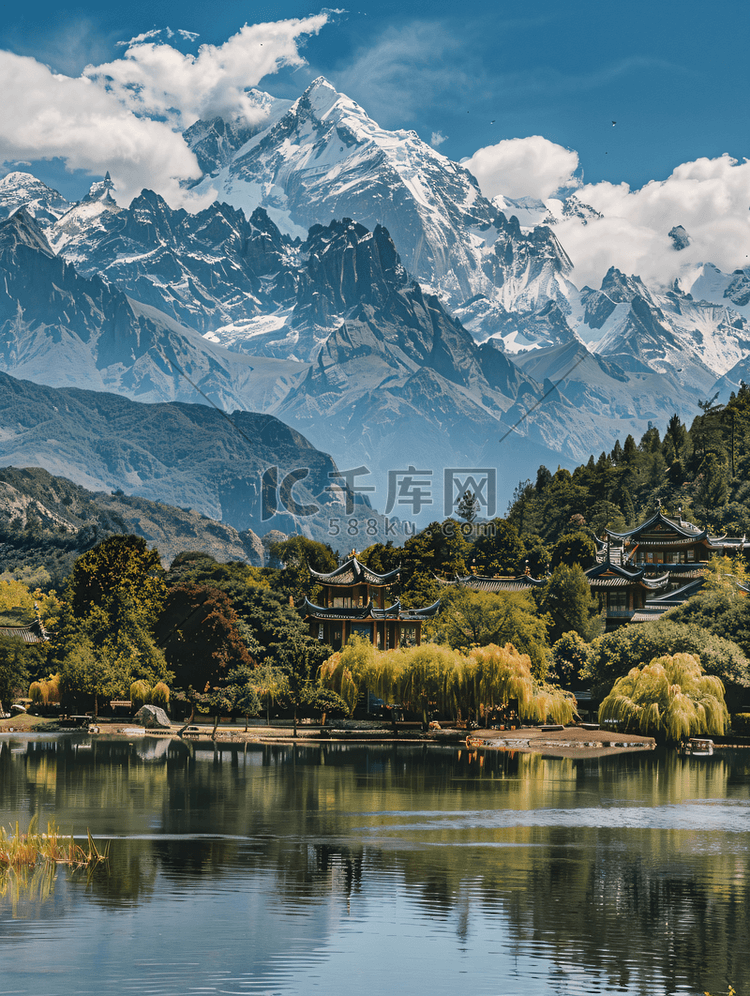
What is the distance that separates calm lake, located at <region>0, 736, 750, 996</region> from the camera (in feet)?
79.4

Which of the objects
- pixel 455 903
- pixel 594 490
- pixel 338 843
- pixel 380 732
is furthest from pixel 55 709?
pixel 594 490

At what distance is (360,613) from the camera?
95062 mm

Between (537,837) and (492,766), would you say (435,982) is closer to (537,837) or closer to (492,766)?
(537,837)

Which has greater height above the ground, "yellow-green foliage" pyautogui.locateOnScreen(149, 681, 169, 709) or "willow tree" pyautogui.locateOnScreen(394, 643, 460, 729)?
"willow tree" pyautogui.locateOnScreen(394, 643, 460, 729)

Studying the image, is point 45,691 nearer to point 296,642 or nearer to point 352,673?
point 296,642

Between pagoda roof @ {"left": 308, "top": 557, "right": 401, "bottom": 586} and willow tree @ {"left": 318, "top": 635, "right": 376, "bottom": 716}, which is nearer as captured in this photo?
willow tree @ {"left": 318, "top": 635, "right": 376, "bottom": 716}

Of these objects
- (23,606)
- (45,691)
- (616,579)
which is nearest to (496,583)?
(616,579)

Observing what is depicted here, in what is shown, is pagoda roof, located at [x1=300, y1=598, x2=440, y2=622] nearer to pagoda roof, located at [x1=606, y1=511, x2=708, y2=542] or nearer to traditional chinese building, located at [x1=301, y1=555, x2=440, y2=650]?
traditional chinese building, located at [x1=301, y1=555, x2=440, y2=650]

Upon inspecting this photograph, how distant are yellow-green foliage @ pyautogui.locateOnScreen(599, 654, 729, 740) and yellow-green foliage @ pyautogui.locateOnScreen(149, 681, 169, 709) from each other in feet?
107

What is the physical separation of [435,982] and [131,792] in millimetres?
28878

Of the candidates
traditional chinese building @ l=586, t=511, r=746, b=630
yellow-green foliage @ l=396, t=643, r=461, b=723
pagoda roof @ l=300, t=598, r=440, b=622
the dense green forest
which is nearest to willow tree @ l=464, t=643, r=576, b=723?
the dense green forest

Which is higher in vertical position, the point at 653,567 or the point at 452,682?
the point at 653,567

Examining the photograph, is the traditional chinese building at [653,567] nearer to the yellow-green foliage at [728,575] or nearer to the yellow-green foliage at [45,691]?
the yellow-green foliage at [728,575]

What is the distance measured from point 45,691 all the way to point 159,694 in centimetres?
1027
